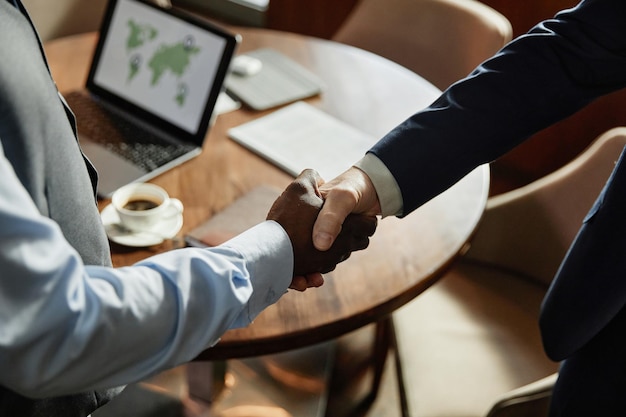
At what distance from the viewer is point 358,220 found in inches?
44.8

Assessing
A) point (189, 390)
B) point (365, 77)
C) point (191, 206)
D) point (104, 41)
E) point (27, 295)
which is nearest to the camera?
point (27, 295)

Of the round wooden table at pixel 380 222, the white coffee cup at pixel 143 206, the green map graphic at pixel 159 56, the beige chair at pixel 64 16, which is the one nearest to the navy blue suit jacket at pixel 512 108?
the round wooden table at pixel 380 222

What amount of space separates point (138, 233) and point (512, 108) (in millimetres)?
700

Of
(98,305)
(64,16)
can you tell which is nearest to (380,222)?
(98,305)

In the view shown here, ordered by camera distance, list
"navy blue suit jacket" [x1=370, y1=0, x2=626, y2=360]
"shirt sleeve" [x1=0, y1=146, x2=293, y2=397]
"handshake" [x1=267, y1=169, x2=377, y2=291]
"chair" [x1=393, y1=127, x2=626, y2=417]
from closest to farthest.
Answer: "shirt sleeve" [x1=0, y1=146, x2=293, y2=397] < "handshake" [x1=267, y1=169, x2=377, y2=291] < "navy blue suit jacket" [x1=370, y1=0, x2=626, y2=360] < "chair" [x1=393, y1=127, x2=626, y2=417]

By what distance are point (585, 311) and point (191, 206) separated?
2.46ft

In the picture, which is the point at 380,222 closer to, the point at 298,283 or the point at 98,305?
the point at 298,283

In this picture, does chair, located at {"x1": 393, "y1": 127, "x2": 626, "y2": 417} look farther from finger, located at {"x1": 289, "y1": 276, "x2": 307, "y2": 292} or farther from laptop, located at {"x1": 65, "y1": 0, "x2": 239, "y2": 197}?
laptop, located at {"x1": 65, "y1": 0, "x2": 239, "y2": 197}

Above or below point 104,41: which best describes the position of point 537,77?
above

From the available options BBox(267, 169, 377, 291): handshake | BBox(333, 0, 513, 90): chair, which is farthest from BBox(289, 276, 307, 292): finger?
BBox(333, 0, 513, 90): chair

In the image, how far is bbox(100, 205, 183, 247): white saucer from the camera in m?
1.18

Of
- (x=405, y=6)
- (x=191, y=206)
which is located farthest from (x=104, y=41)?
(x=405, y=6)

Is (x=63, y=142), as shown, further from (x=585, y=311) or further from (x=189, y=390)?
(x=189, y=390)

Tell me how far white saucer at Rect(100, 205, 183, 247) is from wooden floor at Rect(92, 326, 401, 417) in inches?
24.8
